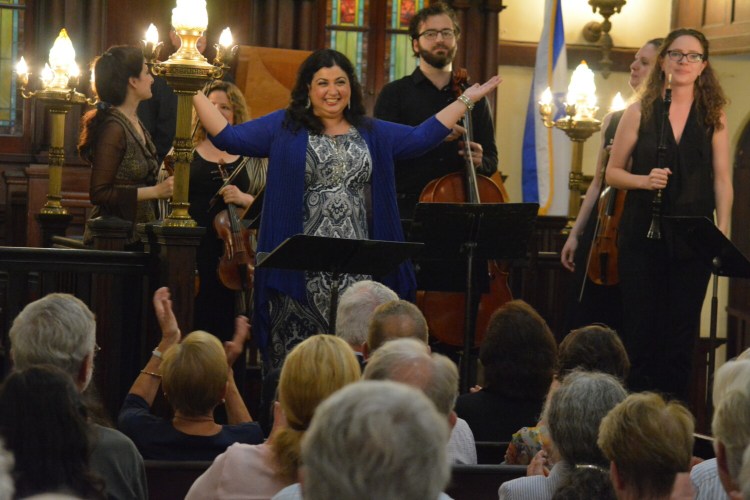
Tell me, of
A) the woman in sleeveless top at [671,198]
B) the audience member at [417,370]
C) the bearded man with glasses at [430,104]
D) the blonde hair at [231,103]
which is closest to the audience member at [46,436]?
the audience member at [417,370]

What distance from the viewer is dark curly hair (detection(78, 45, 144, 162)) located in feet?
19.4

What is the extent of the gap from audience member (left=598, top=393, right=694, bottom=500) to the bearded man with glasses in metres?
3.68

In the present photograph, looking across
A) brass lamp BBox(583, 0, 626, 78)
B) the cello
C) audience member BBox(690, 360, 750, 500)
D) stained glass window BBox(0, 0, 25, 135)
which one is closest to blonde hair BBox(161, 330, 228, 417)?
audience member BBox(690, 360, 750, 500)

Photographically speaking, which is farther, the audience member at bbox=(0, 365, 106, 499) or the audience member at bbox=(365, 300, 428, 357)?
the audience member at bbox=(365, 300, 428, 357)

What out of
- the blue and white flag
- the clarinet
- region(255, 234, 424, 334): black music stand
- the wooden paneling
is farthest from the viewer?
the blue and white flag

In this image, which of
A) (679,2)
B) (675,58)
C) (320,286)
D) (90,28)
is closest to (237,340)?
(320,286)

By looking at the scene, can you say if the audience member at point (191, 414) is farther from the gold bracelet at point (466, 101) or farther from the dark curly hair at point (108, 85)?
the dark curly hair at point (108, 85)

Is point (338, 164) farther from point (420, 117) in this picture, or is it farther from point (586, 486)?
point (586, 486)

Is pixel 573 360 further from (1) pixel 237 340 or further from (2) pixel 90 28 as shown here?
(2) pixel 90 28

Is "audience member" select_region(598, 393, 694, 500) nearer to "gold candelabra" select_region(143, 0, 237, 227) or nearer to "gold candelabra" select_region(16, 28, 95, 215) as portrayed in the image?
"gold candelabra" select_region(143, 0, 237, 227)

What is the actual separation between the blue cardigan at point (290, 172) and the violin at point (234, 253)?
63 centimetres

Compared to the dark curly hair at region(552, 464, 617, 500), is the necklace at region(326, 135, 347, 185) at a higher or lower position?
higher

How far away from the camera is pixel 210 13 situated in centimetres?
962

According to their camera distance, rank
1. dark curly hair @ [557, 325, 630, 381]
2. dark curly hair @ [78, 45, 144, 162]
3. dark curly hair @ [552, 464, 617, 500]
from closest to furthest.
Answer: dark curly hair @ [552, 464, 617, 500]
dark curly hair @ [557, 325, 630, 381]
dark curly hair @ [78, 45, 144, 162]
